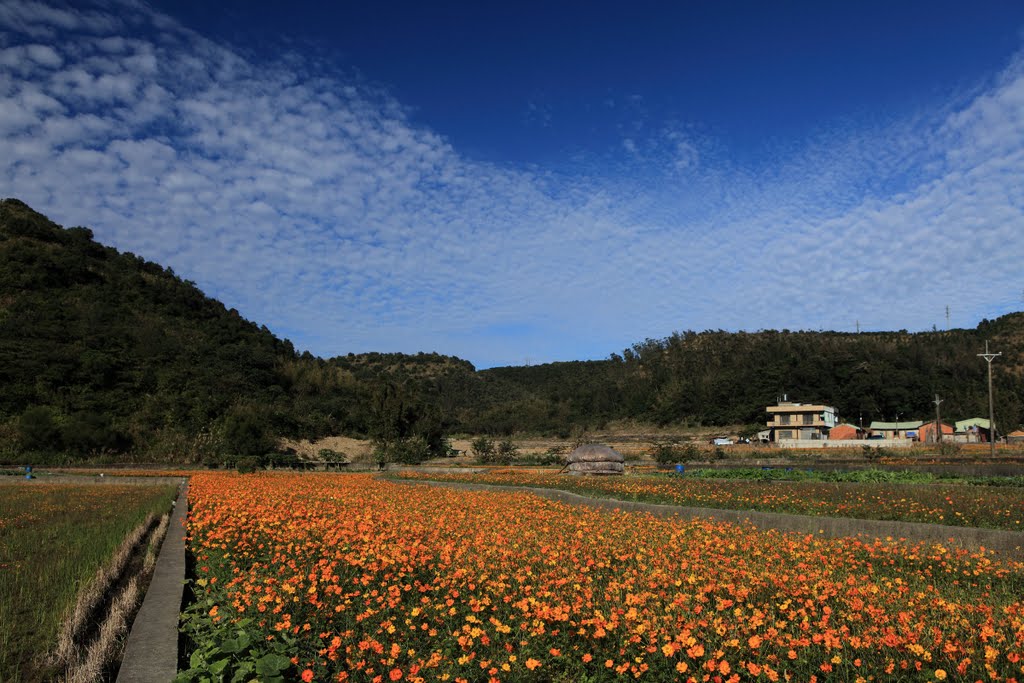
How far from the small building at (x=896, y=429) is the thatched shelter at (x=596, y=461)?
5686 centimetres

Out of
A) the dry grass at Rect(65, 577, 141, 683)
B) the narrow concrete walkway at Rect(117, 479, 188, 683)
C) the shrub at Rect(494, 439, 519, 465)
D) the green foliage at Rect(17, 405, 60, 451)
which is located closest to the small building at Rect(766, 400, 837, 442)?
the shrub at Rect(494, 439, 519, 465)

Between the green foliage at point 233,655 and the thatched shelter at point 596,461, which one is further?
the thatched shelter at point 596,461

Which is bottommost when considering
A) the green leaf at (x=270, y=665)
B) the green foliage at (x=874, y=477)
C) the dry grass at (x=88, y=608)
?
the green foliage at (x=874, y=477)

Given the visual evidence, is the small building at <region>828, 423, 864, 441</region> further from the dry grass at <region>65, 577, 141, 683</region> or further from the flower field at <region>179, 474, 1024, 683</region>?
the dry grass at <region>65, 577, 141, 683</region>

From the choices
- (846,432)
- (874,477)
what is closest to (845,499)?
(874,477)

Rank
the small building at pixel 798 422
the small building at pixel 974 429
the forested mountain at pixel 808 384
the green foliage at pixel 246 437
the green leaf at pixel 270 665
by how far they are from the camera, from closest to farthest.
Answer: the green leaf at pixel 270 665
the green foliage at pixel 246 437
the small building at pixel 974 429
the small building at pixel 798 422
the forested mountain at pixel 808 384

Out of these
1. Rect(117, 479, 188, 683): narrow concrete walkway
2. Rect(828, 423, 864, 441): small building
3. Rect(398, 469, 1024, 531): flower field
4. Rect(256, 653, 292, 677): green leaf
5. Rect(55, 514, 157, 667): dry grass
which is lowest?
Rect(828, 423, 864, 441): small building

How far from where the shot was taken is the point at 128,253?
67062mm

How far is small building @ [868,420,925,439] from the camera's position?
6719 centimetres

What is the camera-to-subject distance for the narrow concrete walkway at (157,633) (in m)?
3.64

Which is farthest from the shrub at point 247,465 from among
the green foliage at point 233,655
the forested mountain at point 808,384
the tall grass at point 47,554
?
the forested mountain at point 808,384

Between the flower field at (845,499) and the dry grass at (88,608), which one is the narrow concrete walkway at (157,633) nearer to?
the dry grass at (88,608)

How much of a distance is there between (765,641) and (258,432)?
3170 centimetres

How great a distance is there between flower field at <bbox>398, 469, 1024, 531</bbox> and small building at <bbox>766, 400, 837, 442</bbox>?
177ft
